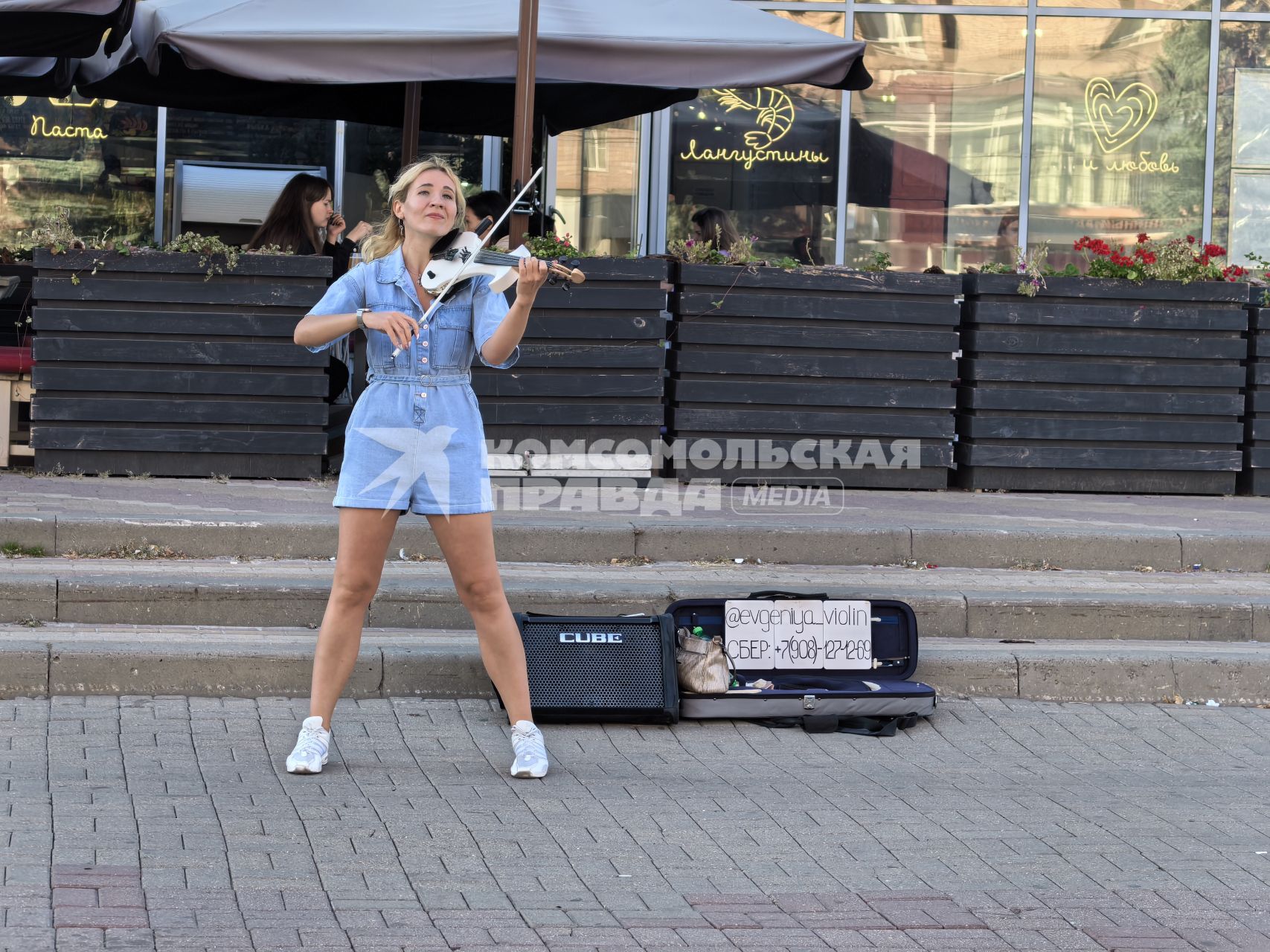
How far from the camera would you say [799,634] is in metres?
6.23

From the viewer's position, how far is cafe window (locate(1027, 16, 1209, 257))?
1265cm

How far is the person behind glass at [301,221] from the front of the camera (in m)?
8.62

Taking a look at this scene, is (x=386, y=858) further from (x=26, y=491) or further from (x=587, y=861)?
(x=26, y=491)

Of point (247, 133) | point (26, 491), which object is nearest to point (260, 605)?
point (26, 491)

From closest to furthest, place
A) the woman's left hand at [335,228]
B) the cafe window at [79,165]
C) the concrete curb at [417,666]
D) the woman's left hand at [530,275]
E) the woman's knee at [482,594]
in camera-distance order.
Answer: the woman's left hand at [530,275], the woman's knee at [482,594], the concrete curb at [417,666], the woman's left hand at [335,228], the cafe window at [79,165]

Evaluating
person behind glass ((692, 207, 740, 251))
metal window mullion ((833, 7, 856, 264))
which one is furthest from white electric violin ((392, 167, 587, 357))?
metal window mullion ((833, 7, 856, 264))

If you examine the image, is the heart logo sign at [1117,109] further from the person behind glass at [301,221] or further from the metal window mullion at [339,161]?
the person behind glass at [301,221]

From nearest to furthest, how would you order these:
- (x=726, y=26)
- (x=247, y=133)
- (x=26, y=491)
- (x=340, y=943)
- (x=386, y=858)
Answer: (x=340, y=943) < (x=386, y=858) < (x=26, y=491) < (x=726, y=26) < (x=247, y=133)

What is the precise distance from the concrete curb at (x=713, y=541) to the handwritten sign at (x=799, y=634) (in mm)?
1132

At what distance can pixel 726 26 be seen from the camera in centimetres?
823

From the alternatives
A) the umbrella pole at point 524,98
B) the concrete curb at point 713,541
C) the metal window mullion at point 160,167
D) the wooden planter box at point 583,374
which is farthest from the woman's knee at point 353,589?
the metal window mullion at point 160,167

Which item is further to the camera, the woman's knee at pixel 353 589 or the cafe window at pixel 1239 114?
the cafe window at pixel 1239 114

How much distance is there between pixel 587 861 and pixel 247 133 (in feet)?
28.3

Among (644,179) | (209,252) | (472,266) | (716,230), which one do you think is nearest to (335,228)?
(209,252)
